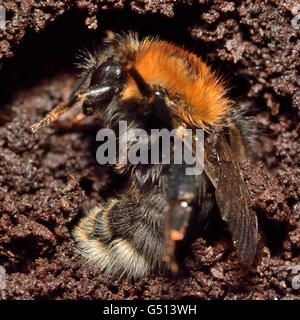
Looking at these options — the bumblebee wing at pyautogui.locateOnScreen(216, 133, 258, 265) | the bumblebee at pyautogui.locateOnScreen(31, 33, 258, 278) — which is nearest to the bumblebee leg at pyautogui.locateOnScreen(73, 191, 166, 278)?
the bumblebee at pyautogui.locateOnScreen(31, 33, 258, 278)

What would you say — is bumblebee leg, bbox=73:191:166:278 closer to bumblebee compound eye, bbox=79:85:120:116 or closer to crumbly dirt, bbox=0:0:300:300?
crumbly dirt, bbox=0:0:300:300

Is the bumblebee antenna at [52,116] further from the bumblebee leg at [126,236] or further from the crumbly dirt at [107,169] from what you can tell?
the bumblebee leg at [126,236]

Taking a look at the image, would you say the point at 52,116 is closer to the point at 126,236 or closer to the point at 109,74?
the point at 109,74

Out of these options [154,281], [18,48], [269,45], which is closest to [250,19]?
[269,45]

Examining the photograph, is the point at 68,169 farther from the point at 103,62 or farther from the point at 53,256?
the point at 103,62

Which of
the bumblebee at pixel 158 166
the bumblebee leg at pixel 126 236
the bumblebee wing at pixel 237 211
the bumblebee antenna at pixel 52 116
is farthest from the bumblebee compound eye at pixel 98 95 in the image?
the bumblebee wing at pixel 237 211

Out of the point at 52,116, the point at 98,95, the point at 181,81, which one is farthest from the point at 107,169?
the point at 181,81
